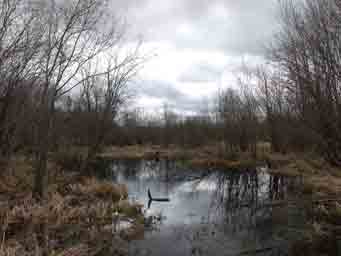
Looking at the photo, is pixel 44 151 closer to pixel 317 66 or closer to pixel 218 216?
pixel 218 216

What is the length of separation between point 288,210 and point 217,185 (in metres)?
5.17

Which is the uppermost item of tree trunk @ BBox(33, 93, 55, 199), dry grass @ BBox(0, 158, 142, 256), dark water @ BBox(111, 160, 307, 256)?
tree trunk @ BBox(33, 93, 55, 199)

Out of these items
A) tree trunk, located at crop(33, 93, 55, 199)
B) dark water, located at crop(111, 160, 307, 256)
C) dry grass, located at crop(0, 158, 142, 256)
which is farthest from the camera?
tree trunk, located at crop(33, 93, 55, 199)

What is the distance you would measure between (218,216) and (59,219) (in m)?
4.74

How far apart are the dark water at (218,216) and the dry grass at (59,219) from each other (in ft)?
2.27

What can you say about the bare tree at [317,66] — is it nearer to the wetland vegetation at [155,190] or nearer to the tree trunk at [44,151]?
the wetland vegetation at [155,190]

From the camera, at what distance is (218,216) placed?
8312mm

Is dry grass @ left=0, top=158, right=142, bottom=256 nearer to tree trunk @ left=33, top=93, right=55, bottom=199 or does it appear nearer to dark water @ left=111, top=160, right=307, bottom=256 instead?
tree trunk @ left=33, top=93, right=55, bottom=199

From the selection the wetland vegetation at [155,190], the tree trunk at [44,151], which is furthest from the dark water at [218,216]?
the tree trunk at [44,151]

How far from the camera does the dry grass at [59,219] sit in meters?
5.29

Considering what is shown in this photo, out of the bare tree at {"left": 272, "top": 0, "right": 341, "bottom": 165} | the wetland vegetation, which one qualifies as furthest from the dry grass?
the bare tree at {"left": 272, "top": 0, "right": 341, "bottom": 165}

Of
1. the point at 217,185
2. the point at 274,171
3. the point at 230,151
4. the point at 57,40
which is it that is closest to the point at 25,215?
the point at 57,40

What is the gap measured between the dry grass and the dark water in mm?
693

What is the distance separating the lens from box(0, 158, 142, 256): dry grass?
5285 millimetres
